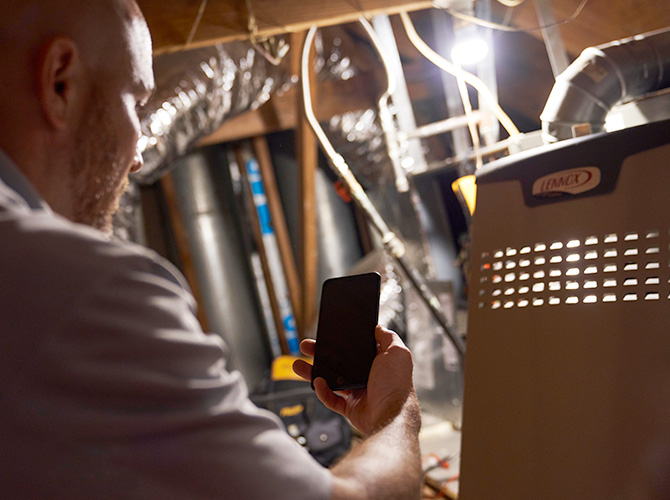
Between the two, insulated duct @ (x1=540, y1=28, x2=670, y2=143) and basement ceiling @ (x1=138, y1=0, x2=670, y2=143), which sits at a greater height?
basement ceiling @ (x1=138, y1=0, x2=670, y2=143)

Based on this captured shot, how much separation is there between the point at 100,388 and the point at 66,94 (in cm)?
30

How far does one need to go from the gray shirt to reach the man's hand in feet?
0.66

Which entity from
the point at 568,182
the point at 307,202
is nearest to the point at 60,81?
the point at 568,182

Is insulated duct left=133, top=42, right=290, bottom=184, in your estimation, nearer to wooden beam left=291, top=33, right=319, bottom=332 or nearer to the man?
wooden beam left=291, top=33, right=319, bottom=332

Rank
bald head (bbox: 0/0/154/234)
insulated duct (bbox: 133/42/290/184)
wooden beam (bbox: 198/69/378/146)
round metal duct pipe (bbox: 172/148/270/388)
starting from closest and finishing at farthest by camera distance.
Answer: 1. bald head (bbox: 0/0/154/234)
2. insulated duct (bbox: 133/42/290/184)
3. wooden beam (bbox: 198/69/378/146)
4. round metal duct pipe (bbox: 172/148/270/388)

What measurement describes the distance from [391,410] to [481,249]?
341 millimetres

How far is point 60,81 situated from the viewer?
534mm

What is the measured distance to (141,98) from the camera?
66 centimetres

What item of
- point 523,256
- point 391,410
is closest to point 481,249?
point 523,256

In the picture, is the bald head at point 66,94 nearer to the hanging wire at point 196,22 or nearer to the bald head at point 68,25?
the bald head at point 68,25

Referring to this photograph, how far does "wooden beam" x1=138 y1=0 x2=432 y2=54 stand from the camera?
1.46 meters

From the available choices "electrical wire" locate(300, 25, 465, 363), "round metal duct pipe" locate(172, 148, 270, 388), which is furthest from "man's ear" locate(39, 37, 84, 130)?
"round metal duct pipe" locate(172, 148, 270, 388)

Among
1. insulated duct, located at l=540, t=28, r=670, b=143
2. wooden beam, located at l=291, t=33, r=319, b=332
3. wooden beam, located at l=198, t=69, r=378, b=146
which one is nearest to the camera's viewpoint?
insulated duct, located at l=540, t=28, r=670, b=143

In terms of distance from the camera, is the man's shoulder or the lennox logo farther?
the lennox logo
